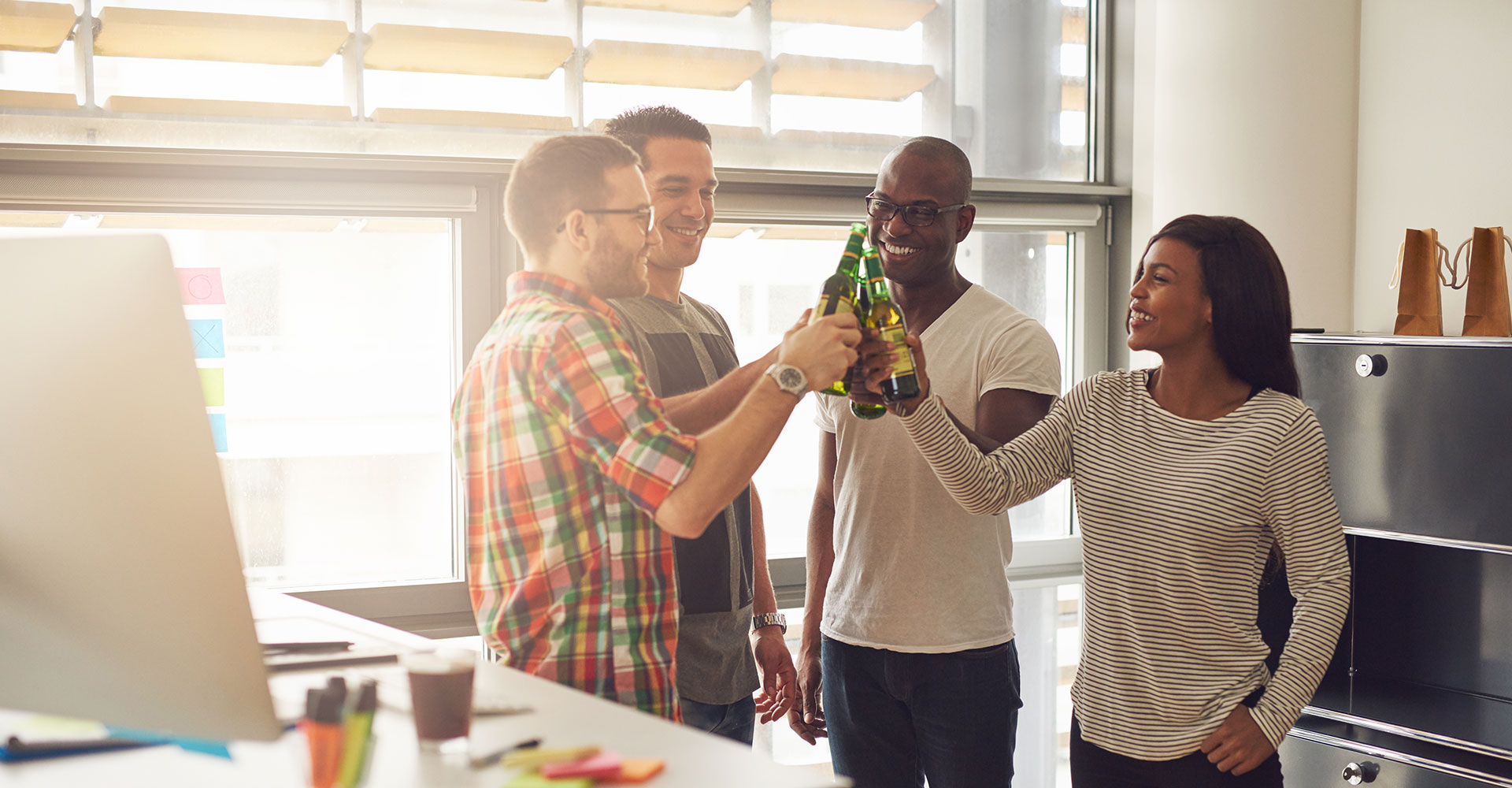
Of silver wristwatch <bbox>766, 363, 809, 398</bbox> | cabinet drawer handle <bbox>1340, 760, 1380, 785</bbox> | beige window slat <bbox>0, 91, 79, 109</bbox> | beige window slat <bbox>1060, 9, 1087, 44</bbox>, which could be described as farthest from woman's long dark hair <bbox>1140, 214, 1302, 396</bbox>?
beige window slat <bbox>0, 91, 79, 109</bbox>

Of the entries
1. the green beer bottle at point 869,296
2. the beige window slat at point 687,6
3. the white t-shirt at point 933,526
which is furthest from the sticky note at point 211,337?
the green beer bottle at point 869,296

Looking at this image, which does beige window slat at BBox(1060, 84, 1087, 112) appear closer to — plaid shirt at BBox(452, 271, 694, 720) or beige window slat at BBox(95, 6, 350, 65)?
beige window slat at BBox(95, 6, 350, 65)

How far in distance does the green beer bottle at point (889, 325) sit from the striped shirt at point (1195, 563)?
0.08 m

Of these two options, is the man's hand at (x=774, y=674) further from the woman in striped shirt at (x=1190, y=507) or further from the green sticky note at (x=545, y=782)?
the green sticky note at (x=545, y=782)

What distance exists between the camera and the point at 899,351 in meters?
1.70

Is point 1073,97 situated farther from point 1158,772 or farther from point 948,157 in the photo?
point 1158,772

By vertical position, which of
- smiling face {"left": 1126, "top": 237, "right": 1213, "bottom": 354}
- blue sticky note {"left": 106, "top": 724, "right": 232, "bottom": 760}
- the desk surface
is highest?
smiling face {"left": 1126, "top": 237, "right": 1213, "bottom": 354}

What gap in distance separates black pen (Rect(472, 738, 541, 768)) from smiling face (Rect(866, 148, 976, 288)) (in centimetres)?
125

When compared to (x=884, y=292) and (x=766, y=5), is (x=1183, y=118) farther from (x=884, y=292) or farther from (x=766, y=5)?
(x=884, y=292)

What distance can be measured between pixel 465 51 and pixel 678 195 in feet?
3.41

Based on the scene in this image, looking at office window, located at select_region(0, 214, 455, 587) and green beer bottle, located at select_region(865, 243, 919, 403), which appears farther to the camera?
office window, located at select_region(0, 214, 455, 587)

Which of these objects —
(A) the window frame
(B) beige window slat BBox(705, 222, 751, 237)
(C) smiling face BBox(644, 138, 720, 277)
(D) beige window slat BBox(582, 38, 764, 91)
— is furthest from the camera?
(B) beige window slat BBox(705, 222, 751, 237)

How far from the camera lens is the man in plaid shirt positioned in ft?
4.42

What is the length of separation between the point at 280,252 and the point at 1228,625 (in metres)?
2.07
